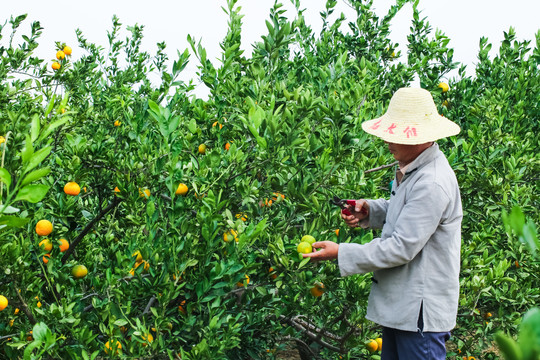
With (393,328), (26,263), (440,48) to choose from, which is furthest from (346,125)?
(440,48)

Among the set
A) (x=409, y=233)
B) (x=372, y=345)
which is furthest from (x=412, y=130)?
(x=372, y=345)

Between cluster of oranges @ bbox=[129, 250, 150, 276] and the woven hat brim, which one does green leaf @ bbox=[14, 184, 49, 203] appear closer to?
cluster of oranges @ bbox=[129, 250, 150, 276]

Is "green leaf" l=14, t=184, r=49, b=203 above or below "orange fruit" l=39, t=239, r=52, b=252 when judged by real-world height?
above

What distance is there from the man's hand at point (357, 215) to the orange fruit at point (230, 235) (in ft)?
1.91

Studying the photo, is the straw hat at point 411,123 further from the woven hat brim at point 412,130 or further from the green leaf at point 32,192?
the green leaf at point 32,192

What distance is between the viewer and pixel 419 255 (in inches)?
86.5

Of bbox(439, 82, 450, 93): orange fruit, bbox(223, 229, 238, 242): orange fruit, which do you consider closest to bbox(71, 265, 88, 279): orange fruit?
bbox(223, 229, 238, 242): orange fruit

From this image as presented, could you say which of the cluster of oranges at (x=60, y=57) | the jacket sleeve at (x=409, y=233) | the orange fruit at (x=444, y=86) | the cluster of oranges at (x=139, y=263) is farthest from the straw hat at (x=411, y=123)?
the cluster of oranges at (x=60, y=57)

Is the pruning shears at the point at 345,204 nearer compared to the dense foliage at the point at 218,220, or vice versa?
the dense foliage at the point at 218,220

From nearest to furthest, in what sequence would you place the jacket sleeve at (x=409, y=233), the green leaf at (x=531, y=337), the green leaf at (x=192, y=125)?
the green leaf at (x=531, y=337)
the jacket sleeve at (x=409, y=233)
the green leaf at (x=192, y=125)

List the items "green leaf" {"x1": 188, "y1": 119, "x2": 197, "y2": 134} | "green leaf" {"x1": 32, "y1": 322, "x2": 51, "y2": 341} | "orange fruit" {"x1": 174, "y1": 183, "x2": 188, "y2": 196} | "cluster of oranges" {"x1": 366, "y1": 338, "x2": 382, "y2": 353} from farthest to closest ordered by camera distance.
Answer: "cluster of oranges" {"x1": 366, "y1": 338, "x2": 382, "y2": 353} < "green leaf" {"x1": 188, "y1": 119, "x2": 197, "y2": 134} < "orange fruit" {"x1": 174, "y1": 183, "x2": 188, "y2": 196} < "green leaf" {"x1": 32, "y1": 322, "x2": 51, "y2": 341}

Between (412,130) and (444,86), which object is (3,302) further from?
(444,86)

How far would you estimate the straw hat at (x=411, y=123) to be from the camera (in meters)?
2.24

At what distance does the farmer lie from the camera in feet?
6.92
